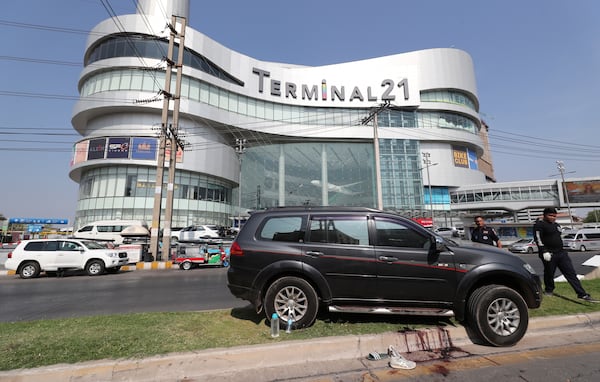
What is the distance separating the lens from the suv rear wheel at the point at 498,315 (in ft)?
13.0

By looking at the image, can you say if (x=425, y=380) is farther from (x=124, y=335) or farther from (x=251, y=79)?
(x=251, y=79)

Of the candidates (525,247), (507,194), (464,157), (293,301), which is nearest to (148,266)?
(293,301)

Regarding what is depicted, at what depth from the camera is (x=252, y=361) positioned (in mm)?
3465

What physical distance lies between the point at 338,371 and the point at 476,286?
2.54 m

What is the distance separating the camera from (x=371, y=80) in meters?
50.0

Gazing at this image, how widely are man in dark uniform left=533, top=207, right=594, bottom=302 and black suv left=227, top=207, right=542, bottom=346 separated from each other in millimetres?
2318

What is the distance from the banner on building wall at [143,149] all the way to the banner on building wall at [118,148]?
787 mm

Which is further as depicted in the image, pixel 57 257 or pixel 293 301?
pixel 57 257

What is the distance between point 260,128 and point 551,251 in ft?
133

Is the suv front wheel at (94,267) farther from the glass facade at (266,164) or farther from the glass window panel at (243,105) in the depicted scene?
the glass window panel at (243,105)

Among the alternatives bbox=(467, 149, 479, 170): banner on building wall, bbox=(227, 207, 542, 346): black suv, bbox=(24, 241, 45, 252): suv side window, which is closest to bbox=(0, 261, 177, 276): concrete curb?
bbox=(24, 241, 45, 252): suv side window

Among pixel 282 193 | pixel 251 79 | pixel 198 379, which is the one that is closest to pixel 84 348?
pixel 198 379

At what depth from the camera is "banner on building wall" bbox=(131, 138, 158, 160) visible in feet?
109

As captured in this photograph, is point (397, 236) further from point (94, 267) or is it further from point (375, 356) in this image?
point (94, 267)
